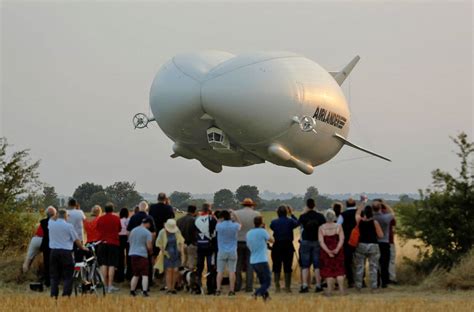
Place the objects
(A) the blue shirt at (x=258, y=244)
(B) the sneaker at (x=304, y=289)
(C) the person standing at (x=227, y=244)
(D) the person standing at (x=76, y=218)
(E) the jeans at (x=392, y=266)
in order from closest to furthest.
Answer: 1. (A) the blue shirt at (x=258, y=244)
2. (C) the person standing at (x=227, y=244)
3. (B) the sneaker at (x=304, y=289)
4. (D) the person standing at (x=76, y=218)
5. (E) the jeans at (x=392, y=266)

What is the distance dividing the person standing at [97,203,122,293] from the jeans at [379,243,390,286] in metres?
5.91

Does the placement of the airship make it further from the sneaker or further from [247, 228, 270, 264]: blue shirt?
[247, 228, 270, 264]: blue shirt

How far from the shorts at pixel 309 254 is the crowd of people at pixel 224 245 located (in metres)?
0.02

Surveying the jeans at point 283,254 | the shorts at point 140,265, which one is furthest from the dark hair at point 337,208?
the shorts at point 140,265

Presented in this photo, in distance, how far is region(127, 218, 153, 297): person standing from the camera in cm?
2123

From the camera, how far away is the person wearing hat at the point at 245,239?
2241cm

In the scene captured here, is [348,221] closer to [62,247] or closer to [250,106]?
[62,247]

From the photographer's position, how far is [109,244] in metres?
22.4

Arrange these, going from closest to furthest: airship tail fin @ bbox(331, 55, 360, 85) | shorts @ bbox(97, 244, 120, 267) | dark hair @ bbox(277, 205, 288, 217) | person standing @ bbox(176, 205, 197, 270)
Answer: dark hair @ bbox(277, 205, 288, 217), shorts @ bbox(97, 244, 120, 267), person standing @ bbox(176, 205, 197, 270), airship tail fin @ bbox(331, 55, 360, 85)

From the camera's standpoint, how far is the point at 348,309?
17.2 metres

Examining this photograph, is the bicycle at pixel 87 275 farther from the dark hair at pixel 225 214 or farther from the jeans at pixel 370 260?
the jeans at pixel 370 260

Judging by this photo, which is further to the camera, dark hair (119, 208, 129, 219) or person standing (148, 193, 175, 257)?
dark hair (119, 208, 129, 219)

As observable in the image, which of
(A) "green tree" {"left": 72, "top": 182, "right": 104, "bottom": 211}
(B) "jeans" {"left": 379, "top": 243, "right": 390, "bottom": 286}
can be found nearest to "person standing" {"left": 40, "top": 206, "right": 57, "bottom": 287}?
(B) "jeans" {"left": 379, "top": 243, "right": 390, "bottom": 286}

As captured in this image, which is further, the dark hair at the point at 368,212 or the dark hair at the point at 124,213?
the dark hair at the point at 124,213
